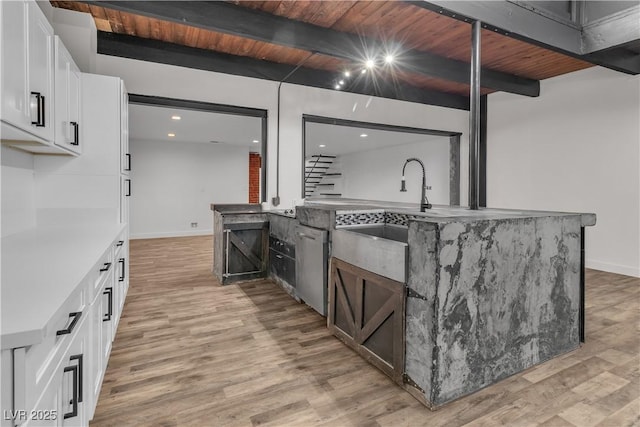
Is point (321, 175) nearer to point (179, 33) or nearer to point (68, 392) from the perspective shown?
point (179, 33)

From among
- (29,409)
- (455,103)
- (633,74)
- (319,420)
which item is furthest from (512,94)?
(29,409)

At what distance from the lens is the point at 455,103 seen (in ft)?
20.1

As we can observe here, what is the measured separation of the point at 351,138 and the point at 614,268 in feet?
19.3

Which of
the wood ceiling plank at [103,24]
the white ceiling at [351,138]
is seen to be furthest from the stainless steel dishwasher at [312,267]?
the white ceiling at [351,138]

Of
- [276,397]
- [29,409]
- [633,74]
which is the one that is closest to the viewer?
[29,409]

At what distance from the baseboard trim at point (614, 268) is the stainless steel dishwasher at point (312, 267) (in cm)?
449

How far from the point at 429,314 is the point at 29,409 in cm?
164

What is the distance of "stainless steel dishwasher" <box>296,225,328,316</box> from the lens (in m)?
2.90

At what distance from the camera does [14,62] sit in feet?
Answer: 5.04

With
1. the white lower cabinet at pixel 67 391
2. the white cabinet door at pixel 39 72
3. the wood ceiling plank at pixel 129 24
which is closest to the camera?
the white lower cabinet at pixel 67 391

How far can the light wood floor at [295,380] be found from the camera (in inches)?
69.1

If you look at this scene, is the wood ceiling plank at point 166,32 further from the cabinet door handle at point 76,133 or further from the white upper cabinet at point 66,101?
the cabinet door handle at point 76,133

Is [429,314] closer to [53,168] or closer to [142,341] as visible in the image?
[142,341]

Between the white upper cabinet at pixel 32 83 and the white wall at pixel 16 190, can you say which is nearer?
the white upper cabinet at pixel 32 83
